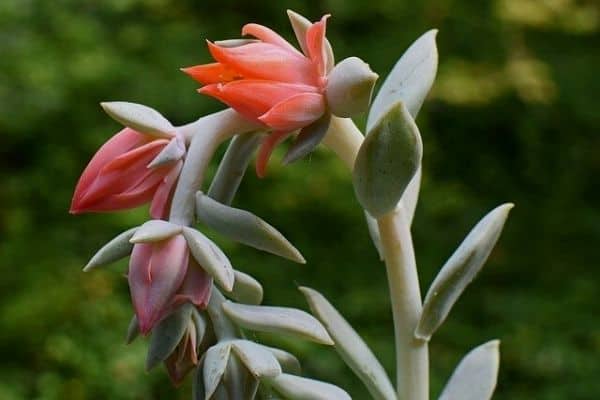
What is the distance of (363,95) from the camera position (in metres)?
0.64

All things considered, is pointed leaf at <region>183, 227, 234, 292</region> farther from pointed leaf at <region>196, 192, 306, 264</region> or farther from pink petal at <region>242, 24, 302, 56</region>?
pink petal at <region>242, 24, 302, 56</region>

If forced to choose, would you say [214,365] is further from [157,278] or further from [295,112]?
[295,112]

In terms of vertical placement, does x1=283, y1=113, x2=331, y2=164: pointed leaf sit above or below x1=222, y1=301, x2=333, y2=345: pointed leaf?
above

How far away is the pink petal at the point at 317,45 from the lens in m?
0.66

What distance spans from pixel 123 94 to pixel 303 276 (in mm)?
636

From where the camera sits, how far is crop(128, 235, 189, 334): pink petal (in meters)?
0.60

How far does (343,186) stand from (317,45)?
1.66 m

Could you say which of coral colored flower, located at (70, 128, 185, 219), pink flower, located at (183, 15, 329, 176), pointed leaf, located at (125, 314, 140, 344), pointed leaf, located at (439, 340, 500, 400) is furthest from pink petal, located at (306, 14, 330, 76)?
pointed leaf, located at (439, 340, 500, 400)

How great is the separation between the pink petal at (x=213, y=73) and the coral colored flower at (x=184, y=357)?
17 cm

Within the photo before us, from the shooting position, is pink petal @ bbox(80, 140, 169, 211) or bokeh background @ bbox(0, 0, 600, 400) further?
bokeh background @ bbox(0, 0, 600, 400)

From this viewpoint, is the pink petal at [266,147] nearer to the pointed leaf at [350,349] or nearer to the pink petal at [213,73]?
the pink petal at [213,73]

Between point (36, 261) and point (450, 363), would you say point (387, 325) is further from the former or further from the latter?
point (36, 261)

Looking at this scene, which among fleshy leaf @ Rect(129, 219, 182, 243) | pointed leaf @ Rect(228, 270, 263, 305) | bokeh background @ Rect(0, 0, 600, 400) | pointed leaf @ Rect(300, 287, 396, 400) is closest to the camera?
fleshy leaf @ Rect(129, 219, 182, 243)

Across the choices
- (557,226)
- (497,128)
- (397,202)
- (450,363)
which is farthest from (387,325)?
(397,202)
